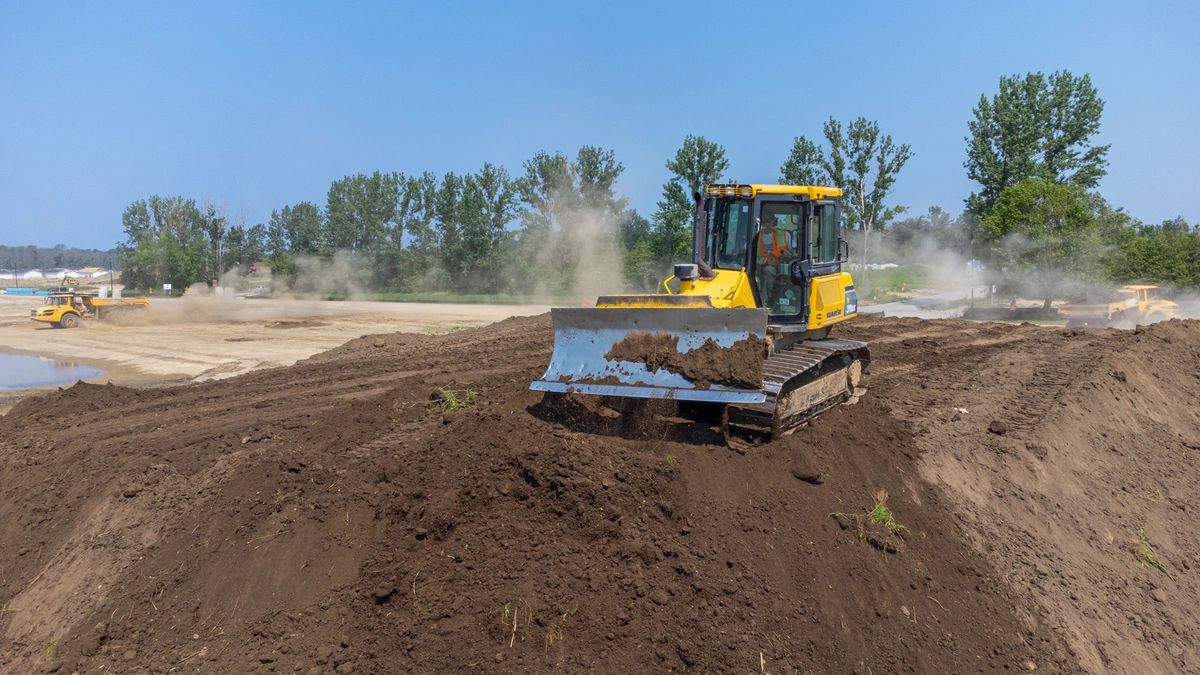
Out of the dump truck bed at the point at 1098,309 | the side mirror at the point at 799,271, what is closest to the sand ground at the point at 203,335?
the side mirror at the point at 799,271

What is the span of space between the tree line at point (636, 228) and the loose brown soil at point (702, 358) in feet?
44.0

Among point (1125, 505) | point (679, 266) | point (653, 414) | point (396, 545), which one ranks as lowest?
point (1125, 505)

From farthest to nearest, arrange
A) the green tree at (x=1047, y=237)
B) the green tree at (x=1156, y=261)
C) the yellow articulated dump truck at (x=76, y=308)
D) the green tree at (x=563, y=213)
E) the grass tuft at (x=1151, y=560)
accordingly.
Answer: the green tree at (x=563, y=213) → the yellow articulated dump truck at (x=76, y=308) → the green tree at (x=1156, y=261) → the green tree at (x=1047, y=237) → the grass tuft at (x=1151, y=560)

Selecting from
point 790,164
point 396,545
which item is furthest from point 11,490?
point 790,164

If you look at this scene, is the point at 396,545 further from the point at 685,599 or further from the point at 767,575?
the point at 767,575

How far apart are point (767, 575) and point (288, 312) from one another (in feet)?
115

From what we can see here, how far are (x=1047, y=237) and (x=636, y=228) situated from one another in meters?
29.1

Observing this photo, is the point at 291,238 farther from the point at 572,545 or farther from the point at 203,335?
the point at 572,545

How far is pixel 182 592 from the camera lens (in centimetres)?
603

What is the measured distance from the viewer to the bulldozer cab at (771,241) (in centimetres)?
896

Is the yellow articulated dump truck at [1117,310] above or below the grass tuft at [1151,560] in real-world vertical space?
above

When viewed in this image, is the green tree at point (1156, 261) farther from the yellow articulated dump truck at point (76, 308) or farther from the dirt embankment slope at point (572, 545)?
the yellow articulated dump truck at point (76, 308)

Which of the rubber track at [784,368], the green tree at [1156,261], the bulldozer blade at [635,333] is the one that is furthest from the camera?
the green tree at [1156,261]

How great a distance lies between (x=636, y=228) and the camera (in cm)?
5453
